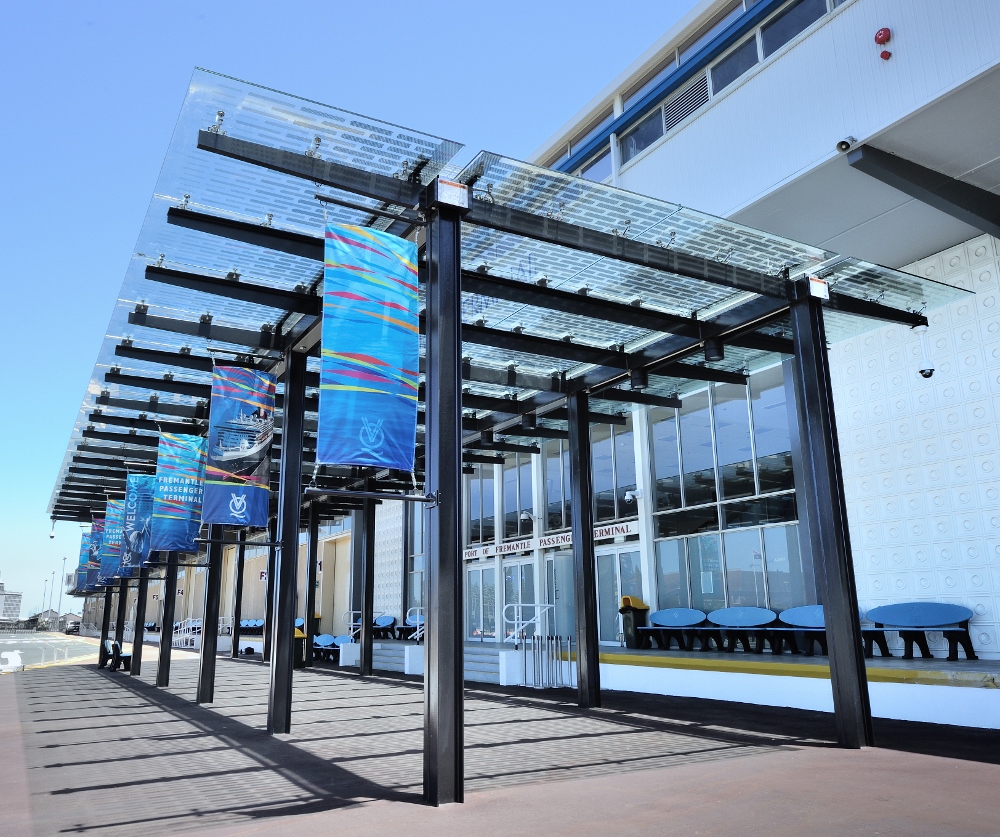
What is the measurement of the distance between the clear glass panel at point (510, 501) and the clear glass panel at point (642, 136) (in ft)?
28.6

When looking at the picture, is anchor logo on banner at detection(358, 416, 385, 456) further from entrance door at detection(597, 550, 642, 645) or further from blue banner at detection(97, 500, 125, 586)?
blue banner at detection(97, 500, 125, 586)

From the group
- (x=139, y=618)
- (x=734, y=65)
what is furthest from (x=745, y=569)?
(x=139, y=618)

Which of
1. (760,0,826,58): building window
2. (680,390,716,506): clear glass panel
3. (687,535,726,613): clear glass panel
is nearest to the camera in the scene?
(760,0,826,58): building window

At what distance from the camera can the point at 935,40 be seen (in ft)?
28.6

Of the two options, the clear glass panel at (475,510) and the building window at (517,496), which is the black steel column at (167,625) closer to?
the building window at (517,496)

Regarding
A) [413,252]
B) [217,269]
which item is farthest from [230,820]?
[217,269]

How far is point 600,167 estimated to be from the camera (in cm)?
1698

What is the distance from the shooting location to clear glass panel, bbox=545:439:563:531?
63.8 feet

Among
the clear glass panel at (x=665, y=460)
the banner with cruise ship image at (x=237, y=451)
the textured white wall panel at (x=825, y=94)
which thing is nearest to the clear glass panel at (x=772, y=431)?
the clear glass panel at (x=665, y=460)

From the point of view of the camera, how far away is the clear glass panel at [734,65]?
41.9 ft

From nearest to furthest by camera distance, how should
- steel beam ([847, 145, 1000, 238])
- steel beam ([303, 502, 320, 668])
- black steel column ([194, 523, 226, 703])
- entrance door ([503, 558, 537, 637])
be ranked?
1. steel beam ([847, 145, 1000, 238])
2. black steel column ([194, 523, 226, 703])
3. entrance door ([503, 558, 537, 637])
4. steel beam ([303, 502, 320, 668])

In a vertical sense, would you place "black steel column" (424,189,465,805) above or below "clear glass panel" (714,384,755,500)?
below

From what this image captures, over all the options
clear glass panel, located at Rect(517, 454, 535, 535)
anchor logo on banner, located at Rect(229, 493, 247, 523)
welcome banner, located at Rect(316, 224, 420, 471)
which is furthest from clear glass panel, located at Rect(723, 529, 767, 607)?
welcome banner, located at Rect(316, 224, 420, 471)

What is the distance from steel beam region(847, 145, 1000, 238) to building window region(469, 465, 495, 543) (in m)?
14.6
